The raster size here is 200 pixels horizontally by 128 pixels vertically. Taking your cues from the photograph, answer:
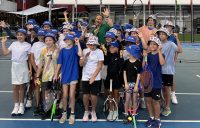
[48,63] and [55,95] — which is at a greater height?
[48,63]

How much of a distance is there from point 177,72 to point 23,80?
8149 mm

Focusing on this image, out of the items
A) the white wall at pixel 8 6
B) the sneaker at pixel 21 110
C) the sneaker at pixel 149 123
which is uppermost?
the white wall at pixel 8 6

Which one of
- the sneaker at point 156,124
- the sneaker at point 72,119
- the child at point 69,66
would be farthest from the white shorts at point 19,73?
the sneaker at point 156,124

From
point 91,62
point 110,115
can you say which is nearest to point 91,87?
point 91,62

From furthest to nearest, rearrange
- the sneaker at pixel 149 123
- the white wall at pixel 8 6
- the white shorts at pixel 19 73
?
1. the white wall at pixel 8 6
2. the white shorts at pixel 19 73
3. the sneaker at pixel 149 123

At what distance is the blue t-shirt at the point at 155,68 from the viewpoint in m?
6.39

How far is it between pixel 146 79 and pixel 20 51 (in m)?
2.73

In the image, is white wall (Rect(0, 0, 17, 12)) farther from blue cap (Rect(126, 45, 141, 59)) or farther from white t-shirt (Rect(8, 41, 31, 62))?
blue cap (Rect(126, 45, 141, 59))

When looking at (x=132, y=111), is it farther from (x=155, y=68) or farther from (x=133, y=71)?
(x=155, y=68)

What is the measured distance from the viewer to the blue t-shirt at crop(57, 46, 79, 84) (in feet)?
22.3

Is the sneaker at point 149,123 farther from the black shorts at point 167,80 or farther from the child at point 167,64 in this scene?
the black shorts at point 167,80

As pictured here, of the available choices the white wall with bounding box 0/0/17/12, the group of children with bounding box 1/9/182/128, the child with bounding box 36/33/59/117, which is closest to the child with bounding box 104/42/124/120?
the group of children with bounding box 1/9/182/128

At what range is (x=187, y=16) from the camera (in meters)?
36.8

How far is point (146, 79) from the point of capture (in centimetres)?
642
